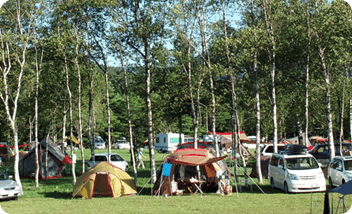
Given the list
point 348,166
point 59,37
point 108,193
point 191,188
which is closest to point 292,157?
point 348,166

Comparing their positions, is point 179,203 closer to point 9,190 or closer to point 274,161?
point 274,161

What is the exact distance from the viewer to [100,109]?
46.2 meters

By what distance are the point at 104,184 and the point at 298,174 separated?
343 inches

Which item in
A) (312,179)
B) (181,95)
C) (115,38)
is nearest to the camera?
(312,179)

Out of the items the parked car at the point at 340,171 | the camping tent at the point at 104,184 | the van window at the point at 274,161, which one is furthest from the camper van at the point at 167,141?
the parked car at the point at 340,171

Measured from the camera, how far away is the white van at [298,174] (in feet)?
49.5

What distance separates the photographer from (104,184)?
17281 mm

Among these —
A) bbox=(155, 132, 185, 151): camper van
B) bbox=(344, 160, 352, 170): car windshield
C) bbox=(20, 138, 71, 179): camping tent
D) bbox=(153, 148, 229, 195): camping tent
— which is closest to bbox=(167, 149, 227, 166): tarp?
bbox=(153, 148, 229, 195): camping tent

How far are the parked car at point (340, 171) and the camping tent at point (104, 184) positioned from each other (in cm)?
894

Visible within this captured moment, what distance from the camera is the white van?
49.5 ft

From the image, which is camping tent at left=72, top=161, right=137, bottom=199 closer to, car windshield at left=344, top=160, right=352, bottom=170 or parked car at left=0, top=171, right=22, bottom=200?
parked car at left=0, top=171, right=22, bottom=200

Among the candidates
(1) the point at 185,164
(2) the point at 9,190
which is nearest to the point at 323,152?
(1) the point at 185,164

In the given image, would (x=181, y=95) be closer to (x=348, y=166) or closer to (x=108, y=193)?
(x=108, y=193)

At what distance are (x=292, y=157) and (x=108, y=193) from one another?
27.6 feet
